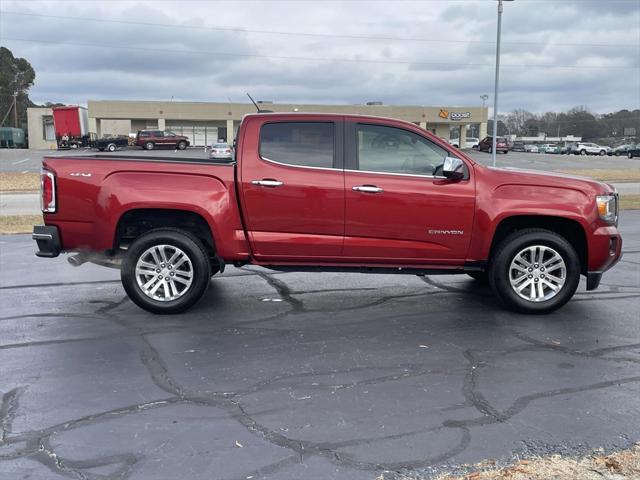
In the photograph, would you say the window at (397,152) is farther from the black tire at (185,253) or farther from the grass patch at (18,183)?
the grass patch at (18,183)

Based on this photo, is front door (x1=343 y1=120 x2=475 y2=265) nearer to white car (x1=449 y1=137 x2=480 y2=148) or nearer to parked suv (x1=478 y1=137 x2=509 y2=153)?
parked suv (x1=478 y1=137 x2=509 y2=153)

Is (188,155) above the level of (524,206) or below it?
above

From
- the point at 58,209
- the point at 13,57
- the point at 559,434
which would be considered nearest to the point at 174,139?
the point at 58,209

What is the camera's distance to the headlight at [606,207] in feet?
20.5

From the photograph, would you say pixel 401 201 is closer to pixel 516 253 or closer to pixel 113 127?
pixel 516 253

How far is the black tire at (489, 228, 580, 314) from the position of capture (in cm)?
622

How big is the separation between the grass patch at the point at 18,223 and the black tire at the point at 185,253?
761 centimetres

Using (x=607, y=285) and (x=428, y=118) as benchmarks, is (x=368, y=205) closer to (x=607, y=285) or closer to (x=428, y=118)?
(x=607, y=285)

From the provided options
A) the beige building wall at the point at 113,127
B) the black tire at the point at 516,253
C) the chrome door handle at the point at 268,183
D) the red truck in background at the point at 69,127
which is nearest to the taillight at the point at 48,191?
the chrome door handle at the point at 268,183

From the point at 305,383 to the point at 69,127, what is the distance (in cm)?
5454

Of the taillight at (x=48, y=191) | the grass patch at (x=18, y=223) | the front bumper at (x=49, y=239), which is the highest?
the taillight at (x=48, y=191)

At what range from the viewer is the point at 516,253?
623 centimetres

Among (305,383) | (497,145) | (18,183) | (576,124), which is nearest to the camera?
(305,383)

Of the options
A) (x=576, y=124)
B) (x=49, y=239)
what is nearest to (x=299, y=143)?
(x=49, y=239)
